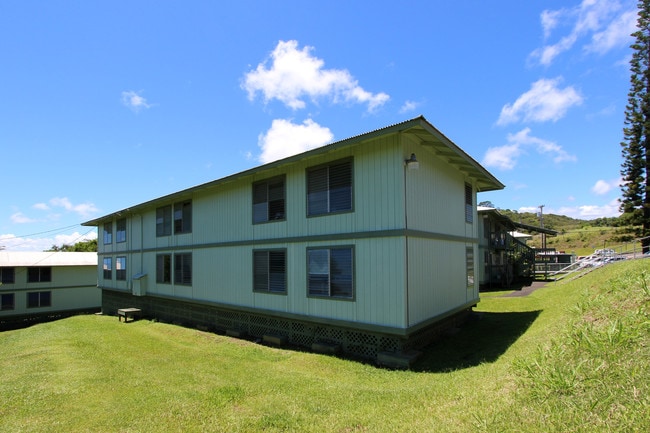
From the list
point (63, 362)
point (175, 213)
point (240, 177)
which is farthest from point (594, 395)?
point (175, 213)

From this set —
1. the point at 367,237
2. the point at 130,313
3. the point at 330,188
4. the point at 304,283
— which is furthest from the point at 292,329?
the point at 130,313

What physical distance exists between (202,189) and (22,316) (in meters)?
28.4

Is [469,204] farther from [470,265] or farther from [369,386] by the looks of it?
[369,386]

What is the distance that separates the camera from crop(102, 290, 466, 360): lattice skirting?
860cm

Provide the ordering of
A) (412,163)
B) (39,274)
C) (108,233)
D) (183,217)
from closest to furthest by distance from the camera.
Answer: (412,163), (183,217), (108,233), (39,274)

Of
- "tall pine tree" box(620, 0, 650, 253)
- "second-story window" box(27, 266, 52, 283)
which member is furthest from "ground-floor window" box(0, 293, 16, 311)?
"tall pine tree" box(620, 0, 650, 253)

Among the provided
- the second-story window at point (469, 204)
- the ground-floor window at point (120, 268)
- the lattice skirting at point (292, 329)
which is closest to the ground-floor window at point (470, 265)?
the second-story window at point (469, 204)

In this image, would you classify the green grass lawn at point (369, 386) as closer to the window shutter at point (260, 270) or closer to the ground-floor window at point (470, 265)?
the ground-floor window at point (470, 265)

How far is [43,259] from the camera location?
31.5m

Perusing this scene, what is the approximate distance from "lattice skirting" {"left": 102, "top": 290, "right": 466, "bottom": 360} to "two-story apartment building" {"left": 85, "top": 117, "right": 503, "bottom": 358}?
40 millimetres

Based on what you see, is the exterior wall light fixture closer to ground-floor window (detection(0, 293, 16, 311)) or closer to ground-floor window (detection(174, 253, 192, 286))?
ground-floor window (detection(174, 253, 192, 286))

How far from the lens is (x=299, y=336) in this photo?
33.9ft

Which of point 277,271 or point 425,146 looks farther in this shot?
point 277,271

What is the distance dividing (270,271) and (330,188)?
3551 millimetres
